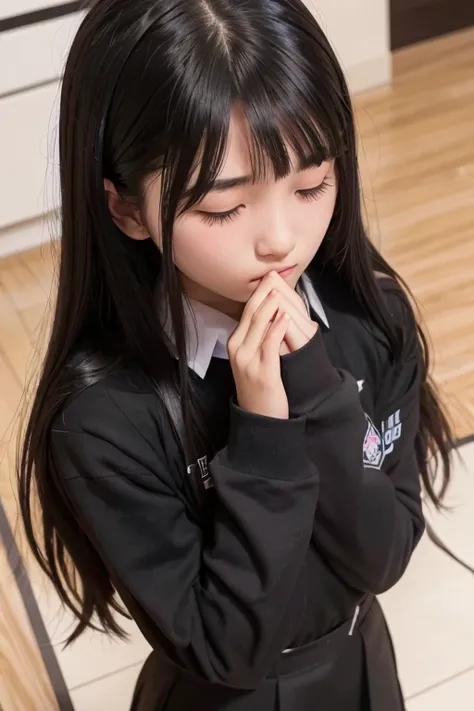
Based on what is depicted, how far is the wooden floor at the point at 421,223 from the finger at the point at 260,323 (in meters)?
0.74

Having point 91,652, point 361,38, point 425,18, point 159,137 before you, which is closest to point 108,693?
point 91,652

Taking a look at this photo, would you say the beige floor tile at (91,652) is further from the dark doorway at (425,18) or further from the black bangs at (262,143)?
the dark doorway at (425,18)

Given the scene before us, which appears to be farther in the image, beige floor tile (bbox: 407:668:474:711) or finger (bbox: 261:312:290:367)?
beige floor tile (bbox: 407:668:474:711)

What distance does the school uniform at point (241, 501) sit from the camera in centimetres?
67

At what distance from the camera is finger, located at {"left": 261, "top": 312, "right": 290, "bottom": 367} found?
2.14 feet

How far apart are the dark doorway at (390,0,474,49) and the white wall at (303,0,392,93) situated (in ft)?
0.44

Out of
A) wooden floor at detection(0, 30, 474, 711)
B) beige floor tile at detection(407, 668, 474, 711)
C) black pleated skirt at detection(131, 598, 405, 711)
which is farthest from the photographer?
wooden floor at detection(0, 30, 474, 711)

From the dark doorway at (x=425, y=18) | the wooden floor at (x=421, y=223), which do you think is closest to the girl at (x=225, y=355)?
the wooden floor at (x=421, y=223)

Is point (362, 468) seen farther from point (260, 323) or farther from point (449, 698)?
point (449, 698)

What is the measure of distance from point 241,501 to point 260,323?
0.45 ft

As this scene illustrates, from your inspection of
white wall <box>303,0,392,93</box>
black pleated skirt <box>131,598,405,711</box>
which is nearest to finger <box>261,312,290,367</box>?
black pleated skirt <box>131,598,405,711</box>

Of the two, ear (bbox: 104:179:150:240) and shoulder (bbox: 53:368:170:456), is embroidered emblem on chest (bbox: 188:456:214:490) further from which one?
ear (bbox: 104:179:150:240)

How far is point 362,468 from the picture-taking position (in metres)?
0.72

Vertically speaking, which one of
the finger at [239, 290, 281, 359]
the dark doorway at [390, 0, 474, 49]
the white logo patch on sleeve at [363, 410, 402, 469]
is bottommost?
the dark doorway at [390, 0, 474, 49]
